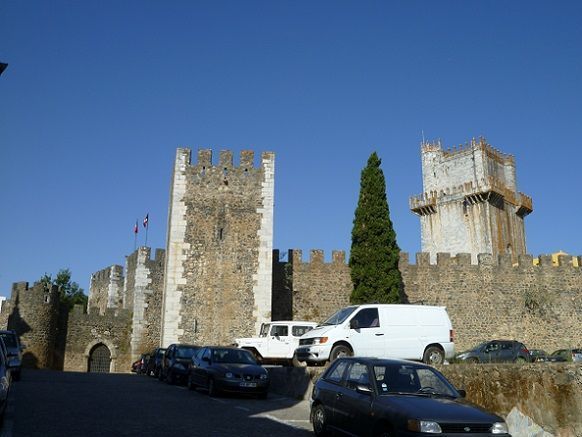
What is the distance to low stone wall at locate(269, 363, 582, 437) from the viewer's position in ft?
31.0

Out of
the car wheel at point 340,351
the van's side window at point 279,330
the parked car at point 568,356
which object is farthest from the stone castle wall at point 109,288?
the car wheel at point 340,351

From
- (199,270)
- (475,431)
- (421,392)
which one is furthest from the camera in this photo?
(199,270)

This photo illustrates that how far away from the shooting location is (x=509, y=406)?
9.53 metres

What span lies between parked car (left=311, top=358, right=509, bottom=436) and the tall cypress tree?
1732 centimetres

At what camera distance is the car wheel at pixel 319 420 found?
8.65 meters

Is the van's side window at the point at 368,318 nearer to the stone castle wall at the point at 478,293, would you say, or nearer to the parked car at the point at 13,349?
the parked car at the point at 13,349

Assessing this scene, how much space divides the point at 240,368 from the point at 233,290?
1143 centimetres

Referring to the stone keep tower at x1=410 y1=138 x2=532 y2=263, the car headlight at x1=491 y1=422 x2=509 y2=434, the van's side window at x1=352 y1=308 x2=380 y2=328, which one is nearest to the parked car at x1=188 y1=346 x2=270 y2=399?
the van's side window at x1=352 y1=308 x2=380 y2=328

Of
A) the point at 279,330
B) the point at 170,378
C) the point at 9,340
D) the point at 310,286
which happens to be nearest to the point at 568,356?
the point at 279,330

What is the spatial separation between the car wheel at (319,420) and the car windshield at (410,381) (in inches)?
51.5

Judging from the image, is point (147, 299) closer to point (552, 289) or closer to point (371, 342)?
point (371, 342)

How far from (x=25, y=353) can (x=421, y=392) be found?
27.6 m

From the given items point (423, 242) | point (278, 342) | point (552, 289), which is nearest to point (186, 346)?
point (278, 342)

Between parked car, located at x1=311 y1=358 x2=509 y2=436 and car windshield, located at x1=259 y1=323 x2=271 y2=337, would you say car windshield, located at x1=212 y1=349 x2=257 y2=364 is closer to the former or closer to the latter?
car windshield, located at x1=259 y1=323 x2=271 y2=337
